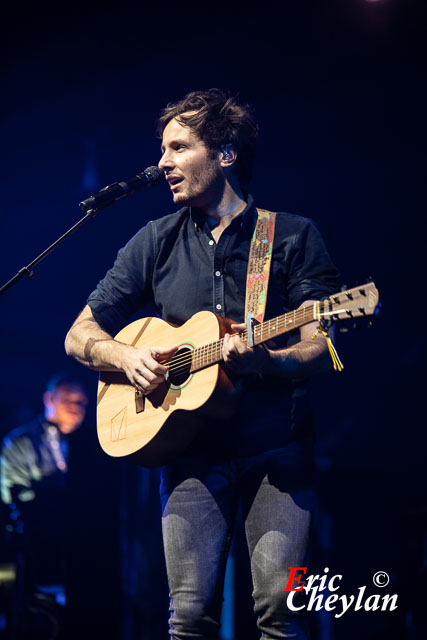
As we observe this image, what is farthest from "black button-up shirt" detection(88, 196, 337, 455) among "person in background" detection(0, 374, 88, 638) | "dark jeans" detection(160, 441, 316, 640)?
"person in background" detection(0, 374, 88, 638)

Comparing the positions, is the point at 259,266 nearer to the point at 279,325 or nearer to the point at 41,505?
the point at 279,325

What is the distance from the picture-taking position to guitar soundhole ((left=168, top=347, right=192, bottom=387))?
264cm

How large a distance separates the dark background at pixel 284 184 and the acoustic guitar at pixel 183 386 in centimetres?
210

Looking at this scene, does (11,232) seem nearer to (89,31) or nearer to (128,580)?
(89,31)

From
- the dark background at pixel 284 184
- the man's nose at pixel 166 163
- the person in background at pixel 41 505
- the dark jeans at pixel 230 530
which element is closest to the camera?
the dark jeans at pixel 230 530

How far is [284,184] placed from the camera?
283 inches

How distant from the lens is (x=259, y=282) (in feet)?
8.86

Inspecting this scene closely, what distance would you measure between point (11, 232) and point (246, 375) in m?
6.66

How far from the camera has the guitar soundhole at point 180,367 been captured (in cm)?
264

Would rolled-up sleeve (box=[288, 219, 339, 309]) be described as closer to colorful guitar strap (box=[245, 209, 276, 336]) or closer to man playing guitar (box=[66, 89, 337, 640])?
man playing guitar (box=[66, 89, 337, 640])

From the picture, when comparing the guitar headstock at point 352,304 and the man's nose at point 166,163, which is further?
the man's nose at point 166,163

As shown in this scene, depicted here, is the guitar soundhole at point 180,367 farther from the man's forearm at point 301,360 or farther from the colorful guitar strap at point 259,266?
the man's forearm at point 301,360

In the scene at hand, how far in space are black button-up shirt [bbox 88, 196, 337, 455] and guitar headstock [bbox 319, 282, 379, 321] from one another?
327 millimetres

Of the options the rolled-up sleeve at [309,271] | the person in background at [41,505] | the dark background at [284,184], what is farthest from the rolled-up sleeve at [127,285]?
the person in background at [41,505]
